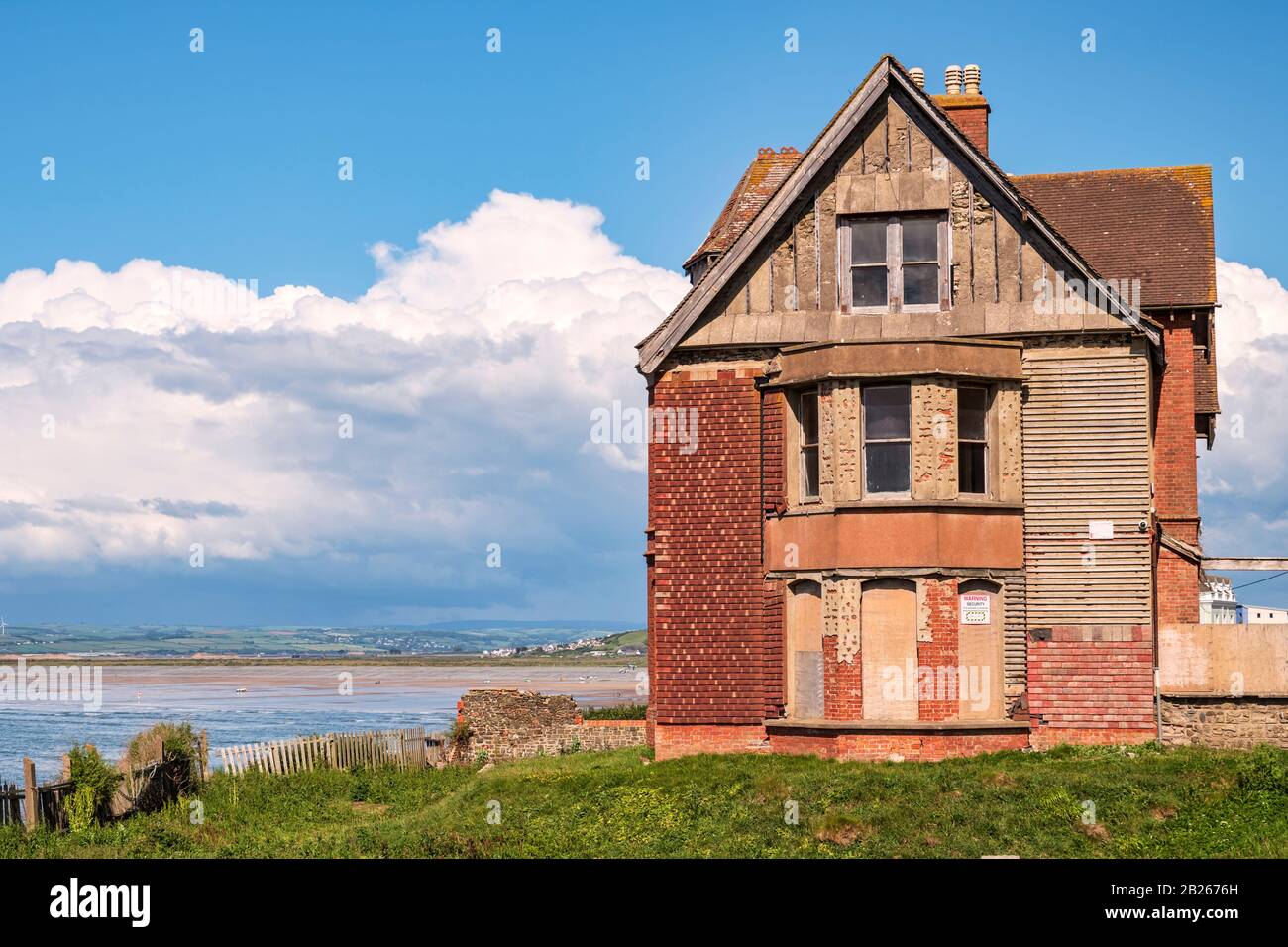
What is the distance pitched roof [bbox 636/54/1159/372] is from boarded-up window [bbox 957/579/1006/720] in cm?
501

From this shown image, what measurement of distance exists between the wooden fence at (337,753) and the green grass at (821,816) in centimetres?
502

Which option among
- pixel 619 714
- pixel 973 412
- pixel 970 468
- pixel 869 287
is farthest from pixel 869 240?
pixel 619 714

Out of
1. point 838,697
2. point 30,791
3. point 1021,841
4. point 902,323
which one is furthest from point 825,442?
point 30,791

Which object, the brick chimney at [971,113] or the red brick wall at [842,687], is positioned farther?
the brick chimney at [971,113]

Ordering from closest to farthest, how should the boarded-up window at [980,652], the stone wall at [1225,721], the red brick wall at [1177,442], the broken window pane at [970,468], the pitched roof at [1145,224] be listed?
the stone wall at [1225,721], the boarded-up window at [980,652], the broken window pane at [970,468], the red brick wall at [1177,442], the pitched roof at [1145,224]

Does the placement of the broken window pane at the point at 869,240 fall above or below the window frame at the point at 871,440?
above

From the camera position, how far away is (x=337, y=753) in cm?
3184

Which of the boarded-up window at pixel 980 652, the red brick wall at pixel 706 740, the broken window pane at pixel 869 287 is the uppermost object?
the broken window pane at pixel 869 287

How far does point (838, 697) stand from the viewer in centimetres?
2370

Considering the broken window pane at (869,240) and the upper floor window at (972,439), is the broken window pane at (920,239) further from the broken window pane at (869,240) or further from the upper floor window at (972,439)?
the upper floor window at (972,439)

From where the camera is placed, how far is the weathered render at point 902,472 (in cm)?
2362

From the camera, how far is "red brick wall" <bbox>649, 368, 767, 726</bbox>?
80.9 feet

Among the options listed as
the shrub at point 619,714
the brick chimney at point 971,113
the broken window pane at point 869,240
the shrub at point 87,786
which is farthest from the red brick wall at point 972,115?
the shrub at point 87,786
